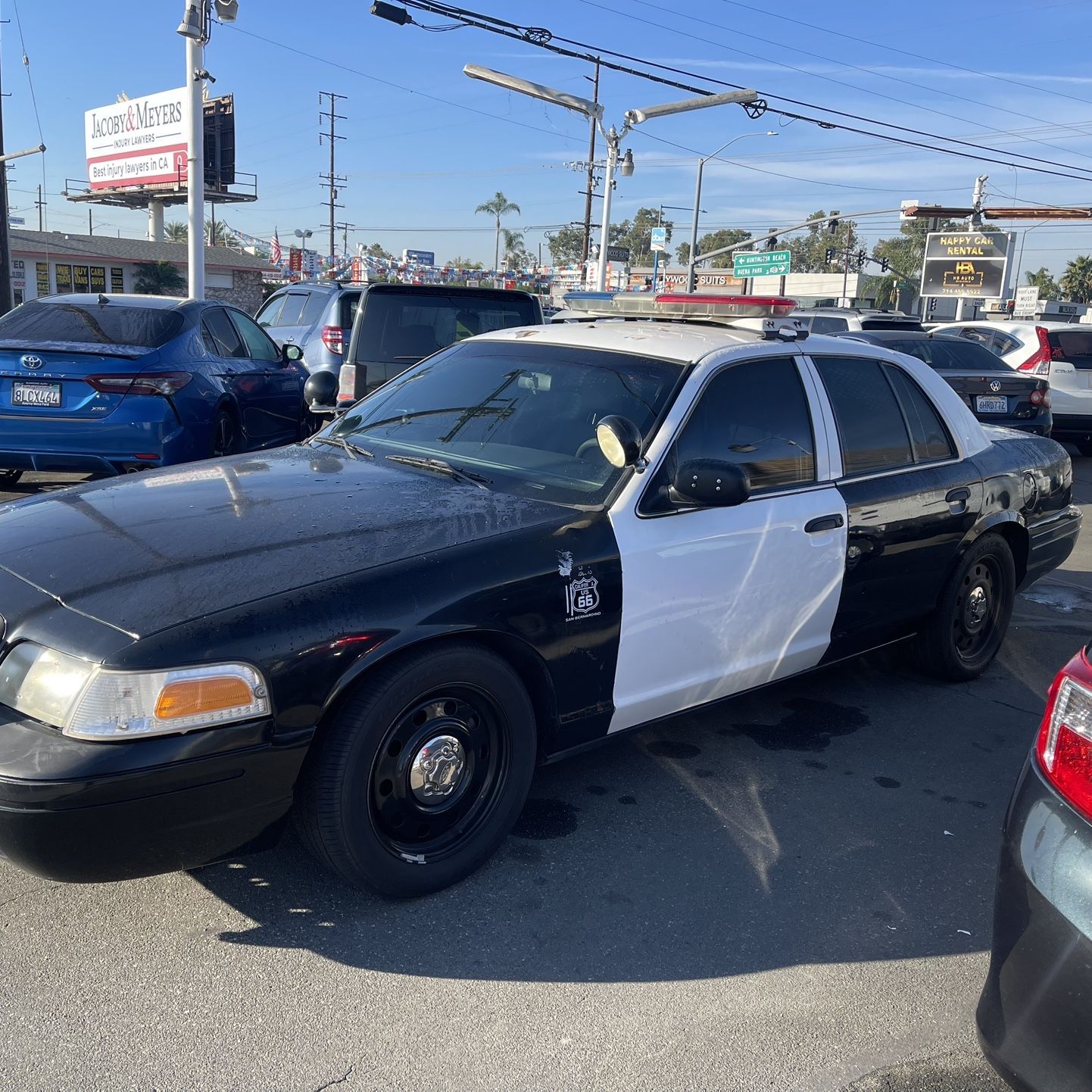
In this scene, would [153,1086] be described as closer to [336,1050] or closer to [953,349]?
[336,1050]

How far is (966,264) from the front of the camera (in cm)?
4700

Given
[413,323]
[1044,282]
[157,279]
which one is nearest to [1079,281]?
[1044,282]

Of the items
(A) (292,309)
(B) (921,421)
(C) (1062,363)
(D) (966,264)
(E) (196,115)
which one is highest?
(D) (966,264)

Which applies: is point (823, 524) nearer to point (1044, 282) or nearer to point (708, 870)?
point (708, 870)

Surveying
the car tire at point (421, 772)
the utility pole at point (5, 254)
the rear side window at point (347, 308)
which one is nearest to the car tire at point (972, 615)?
the car tire at point (421, 772)

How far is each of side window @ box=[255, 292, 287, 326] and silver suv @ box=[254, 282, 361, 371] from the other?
14mm

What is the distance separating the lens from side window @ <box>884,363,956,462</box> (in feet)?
15.5

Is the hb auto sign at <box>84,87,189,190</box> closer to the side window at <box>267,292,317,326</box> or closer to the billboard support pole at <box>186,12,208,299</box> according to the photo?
the billboard support pole at <box>186,12,208,299</box>

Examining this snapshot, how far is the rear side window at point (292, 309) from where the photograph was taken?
12.5 meters

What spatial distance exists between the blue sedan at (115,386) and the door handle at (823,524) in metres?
4.81

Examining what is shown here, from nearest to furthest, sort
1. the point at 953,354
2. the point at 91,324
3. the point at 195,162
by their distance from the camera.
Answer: the point at 91,324 < the point at 953,354 < the point at 195,162

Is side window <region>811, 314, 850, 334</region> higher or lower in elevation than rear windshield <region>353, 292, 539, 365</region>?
higher

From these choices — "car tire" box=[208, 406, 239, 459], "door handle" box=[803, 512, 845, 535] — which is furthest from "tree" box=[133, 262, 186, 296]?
"door handle" box=[803, 512, 845, 535]

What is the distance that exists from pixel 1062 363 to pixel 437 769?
1399cm
